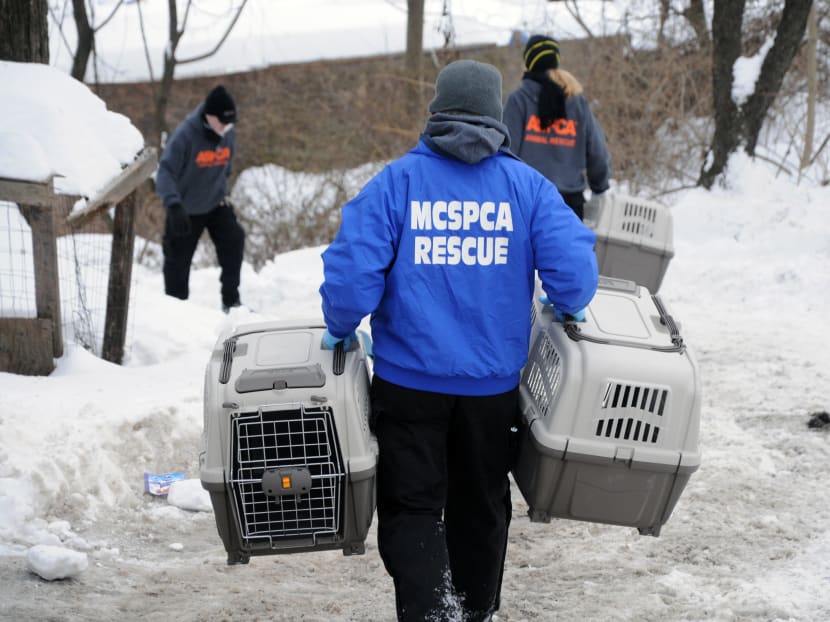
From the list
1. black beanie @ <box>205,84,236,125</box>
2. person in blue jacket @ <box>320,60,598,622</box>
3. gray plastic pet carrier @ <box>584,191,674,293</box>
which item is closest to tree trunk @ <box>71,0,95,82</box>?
black beanie @ <box>205,84,236,125</box>

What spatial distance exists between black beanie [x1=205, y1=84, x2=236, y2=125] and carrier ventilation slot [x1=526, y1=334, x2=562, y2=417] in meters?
4.50

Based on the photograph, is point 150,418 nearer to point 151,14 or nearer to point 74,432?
point 74,432

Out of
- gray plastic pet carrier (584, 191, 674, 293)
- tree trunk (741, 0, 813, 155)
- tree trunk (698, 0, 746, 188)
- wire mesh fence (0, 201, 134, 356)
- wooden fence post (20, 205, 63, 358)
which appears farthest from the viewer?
tree trunk (698, 0, 746, 188)

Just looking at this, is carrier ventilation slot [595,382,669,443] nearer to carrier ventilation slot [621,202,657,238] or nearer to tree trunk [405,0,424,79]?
carrier ventilation slot [621,202,657,238]

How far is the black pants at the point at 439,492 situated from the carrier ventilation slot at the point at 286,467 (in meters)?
0.19

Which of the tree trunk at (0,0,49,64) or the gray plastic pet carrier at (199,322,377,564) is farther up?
the tree trunk at (0,0,49,64)

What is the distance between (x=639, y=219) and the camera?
5539 millimetres

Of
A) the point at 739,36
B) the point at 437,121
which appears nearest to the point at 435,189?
the point at 437,121

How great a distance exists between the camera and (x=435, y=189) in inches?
109

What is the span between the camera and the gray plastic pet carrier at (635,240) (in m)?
5.50

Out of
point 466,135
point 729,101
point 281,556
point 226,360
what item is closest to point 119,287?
point 281,556

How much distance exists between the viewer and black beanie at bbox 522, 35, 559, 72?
5945 millimetres

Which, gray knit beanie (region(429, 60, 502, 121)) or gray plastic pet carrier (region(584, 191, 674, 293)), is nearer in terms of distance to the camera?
gray knit beanie (region(429, 60, 502, 121))

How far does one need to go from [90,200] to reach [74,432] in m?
1.22
